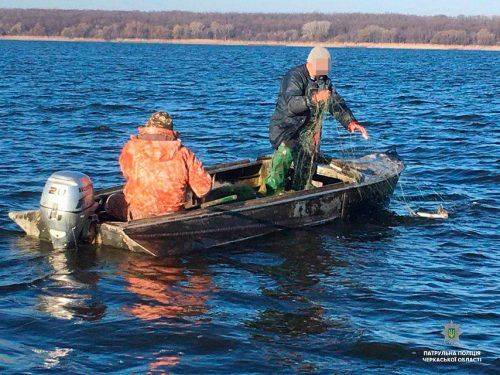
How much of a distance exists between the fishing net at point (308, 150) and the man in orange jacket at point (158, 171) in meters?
2.28

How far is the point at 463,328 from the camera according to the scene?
7.91 m

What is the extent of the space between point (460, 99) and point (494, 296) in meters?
24.6

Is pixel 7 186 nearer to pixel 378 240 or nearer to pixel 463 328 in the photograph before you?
pixel 378 240

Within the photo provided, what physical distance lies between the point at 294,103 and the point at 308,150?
85 cm

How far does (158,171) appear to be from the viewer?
9.52 m

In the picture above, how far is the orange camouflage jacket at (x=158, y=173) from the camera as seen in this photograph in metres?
9.45

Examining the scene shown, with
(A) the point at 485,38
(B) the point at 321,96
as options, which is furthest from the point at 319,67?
(A) the point at 485,38

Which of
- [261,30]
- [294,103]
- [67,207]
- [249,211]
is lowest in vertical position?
[249,211]

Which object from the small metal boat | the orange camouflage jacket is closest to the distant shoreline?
the small metal boat

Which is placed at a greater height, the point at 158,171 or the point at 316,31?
the point at 316,31

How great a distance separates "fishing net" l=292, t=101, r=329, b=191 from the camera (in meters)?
11.4

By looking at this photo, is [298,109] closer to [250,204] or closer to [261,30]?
[250,204]

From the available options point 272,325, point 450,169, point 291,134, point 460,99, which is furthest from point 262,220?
point 460,99

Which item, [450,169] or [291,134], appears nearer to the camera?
[291,134]
